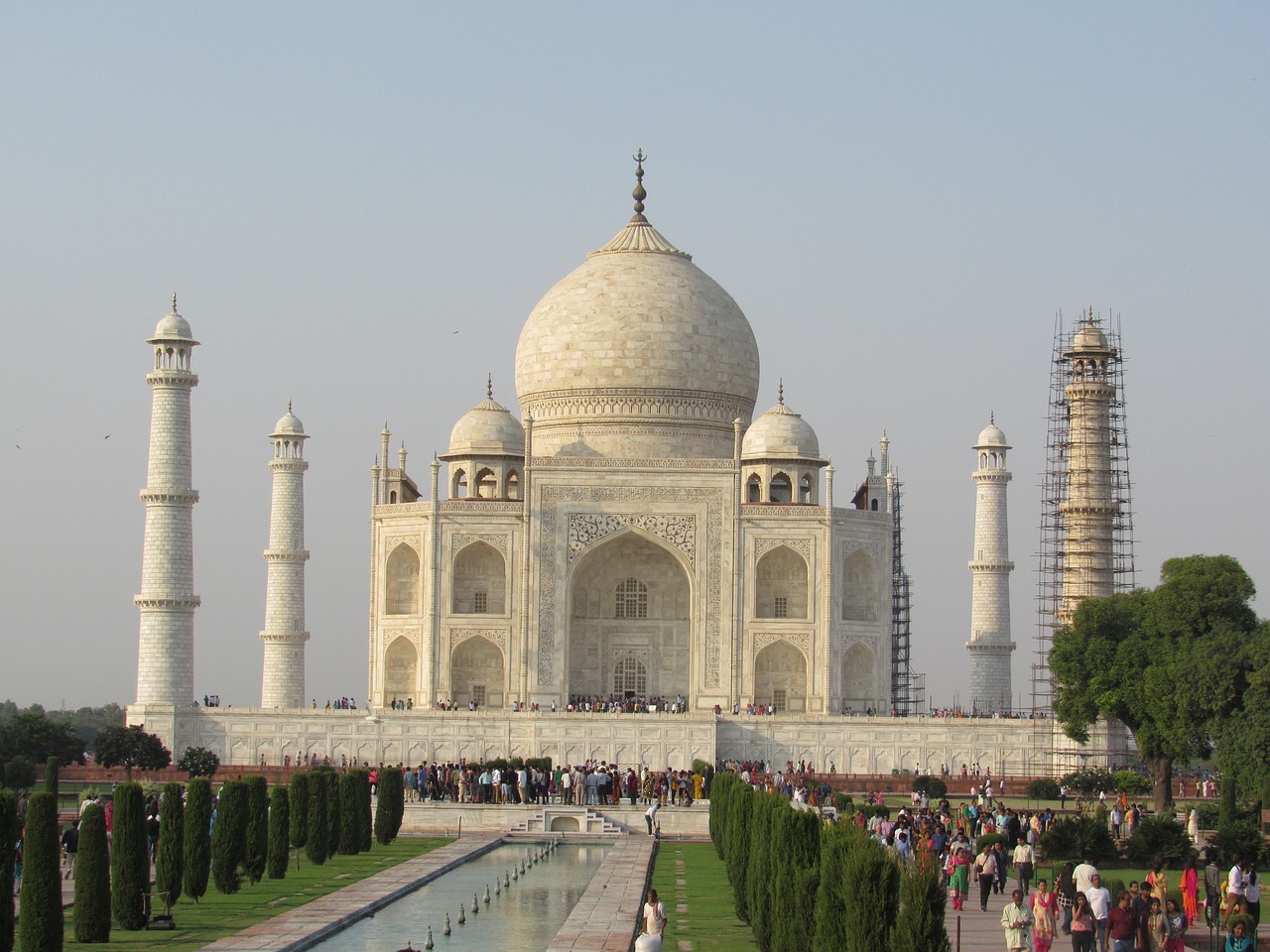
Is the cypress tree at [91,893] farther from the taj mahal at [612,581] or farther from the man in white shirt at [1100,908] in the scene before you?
the taj mahal at [612,581]

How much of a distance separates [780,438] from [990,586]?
5.30 metres

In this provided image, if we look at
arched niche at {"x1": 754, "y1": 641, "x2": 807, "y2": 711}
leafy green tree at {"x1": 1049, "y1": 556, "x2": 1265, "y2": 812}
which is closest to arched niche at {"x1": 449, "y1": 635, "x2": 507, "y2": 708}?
arched niche at {"x1": 754, "y1": 641, "x2": 807, "y2": 711}

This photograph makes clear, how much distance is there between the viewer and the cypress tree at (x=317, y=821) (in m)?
21.3

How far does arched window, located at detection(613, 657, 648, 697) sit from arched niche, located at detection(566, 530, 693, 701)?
0.06 m

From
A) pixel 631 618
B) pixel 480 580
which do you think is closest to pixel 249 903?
pixel 480 580

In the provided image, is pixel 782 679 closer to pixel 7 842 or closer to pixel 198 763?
pixel 198 763

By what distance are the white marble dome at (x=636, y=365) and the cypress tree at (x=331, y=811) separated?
16.5 m

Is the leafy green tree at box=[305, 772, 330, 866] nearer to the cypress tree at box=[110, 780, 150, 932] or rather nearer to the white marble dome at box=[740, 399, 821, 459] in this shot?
the cypress tree at box=[110, 780, 150, 932]

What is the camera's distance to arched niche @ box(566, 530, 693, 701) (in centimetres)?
3694

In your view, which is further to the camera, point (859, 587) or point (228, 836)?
point (859, 587)

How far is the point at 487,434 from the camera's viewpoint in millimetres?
37469

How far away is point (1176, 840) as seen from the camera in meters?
20.5

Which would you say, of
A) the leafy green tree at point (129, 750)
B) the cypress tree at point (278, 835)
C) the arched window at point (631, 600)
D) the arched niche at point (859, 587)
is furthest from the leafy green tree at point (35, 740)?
the arched niche at point (859, 587)

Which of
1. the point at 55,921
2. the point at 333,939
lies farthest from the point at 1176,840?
the point at 55,921
